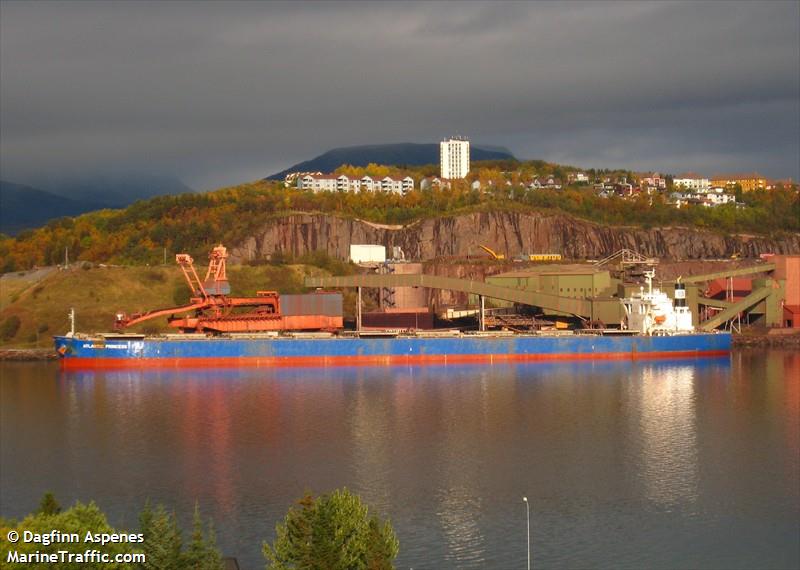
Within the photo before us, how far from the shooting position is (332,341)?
171ft

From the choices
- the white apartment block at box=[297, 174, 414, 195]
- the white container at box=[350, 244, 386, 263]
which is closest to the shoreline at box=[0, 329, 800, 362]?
the white container at box=[350, 244, 386, 263]

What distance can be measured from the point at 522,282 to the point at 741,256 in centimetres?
3872

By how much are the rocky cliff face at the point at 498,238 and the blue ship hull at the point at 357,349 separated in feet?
122

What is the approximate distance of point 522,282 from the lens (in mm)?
65312

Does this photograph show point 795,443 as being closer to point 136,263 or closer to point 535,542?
point 535,542

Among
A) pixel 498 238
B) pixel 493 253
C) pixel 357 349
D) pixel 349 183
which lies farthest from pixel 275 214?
pixel 357 349

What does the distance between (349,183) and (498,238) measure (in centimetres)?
2983

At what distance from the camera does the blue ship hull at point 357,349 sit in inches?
2028

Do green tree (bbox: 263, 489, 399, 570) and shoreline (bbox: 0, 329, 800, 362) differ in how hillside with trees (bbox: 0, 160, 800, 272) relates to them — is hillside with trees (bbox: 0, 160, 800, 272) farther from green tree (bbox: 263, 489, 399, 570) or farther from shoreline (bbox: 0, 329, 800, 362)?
green tree (bbox: 263, 489, 399, 570)

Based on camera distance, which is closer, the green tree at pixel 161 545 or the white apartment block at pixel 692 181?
the green tree at pixel 161 545

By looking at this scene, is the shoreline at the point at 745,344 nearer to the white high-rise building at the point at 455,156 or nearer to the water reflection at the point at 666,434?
the water reflection at the point at 666,434

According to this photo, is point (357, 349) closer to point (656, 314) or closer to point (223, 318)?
point (223, 318)

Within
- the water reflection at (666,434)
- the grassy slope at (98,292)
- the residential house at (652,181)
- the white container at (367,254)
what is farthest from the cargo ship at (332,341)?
the residential house at (652,181)

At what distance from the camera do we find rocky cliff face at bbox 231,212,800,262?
299 feet
